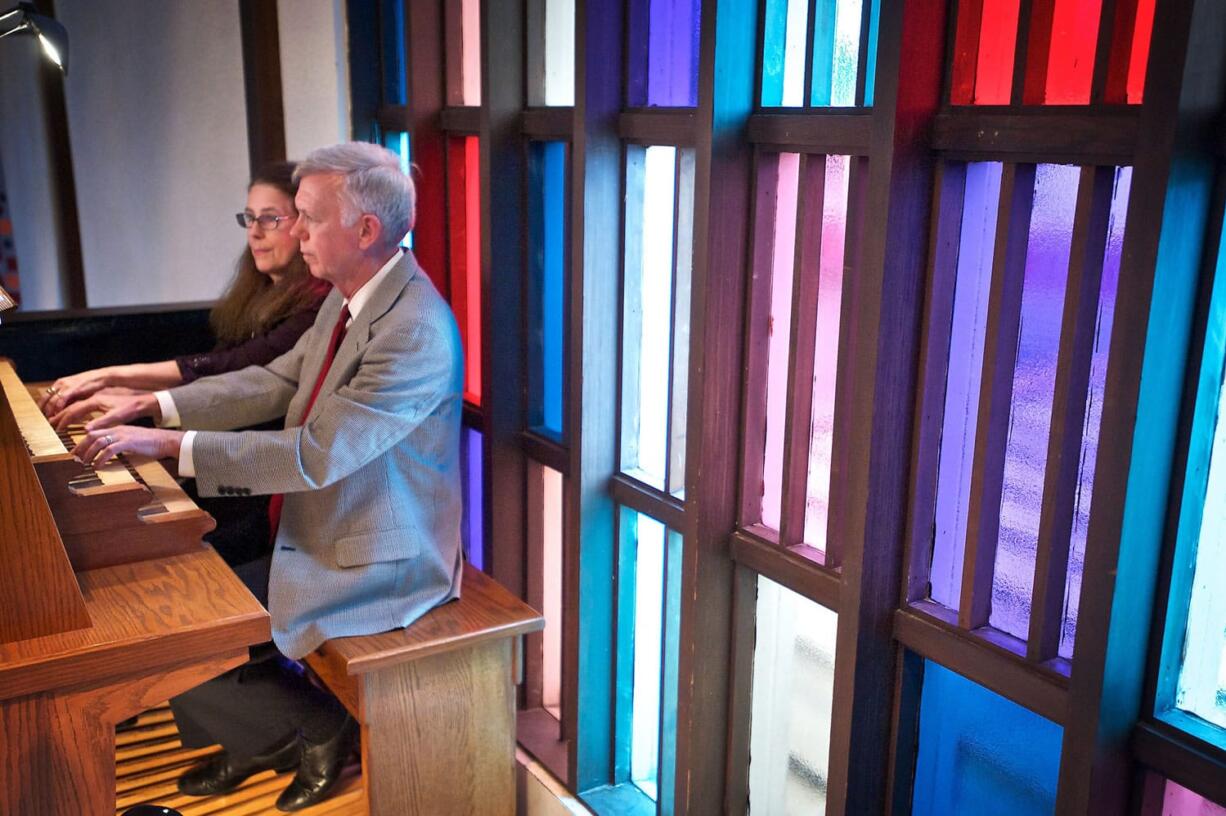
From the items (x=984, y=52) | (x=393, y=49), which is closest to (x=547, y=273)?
(x=393, y=49)

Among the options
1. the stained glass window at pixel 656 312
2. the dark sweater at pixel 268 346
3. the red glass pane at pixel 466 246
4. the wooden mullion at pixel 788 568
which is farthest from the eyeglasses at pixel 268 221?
the wooden mullion at pixel 788 568

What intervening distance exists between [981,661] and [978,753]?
0.73 ft

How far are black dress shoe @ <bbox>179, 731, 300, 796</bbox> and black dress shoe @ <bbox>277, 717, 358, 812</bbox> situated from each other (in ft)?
0.38

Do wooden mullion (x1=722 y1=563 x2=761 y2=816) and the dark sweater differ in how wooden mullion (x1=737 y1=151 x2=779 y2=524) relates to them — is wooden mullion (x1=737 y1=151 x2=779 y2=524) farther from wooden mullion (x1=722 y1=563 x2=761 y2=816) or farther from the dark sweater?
the dark sweater

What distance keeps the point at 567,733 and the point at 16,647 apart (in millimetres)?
1495

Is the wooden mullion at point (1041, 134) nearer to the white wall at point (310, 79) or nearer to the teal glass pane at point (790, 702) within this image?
the teal glass pane at point (790, 702)

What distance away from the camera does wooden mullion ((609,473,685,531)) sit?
2.53 m

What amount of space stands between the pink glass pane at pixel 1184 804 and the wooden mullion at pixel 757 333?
3.07 feet

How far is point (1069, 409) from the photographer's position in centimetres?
165

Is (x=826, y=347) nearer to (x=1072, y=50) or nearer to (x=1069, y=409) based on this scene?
(x=1069, y=409)

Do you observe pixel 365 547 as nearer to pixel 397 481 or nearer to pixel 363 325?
pixel 397 481

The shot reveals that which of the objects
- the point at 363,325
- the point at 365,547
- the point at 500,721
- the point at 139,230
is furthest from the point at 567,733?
the point at 139,230

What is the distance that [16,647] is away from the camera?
78.4 inches

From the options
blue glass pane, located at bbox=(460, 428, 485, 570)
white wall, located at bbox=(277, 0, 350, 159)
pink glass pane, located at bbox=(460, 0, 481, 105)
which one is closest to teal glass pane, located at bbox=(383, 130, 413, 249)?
white wall, located at bbox=(277, 0, 350, 159)
